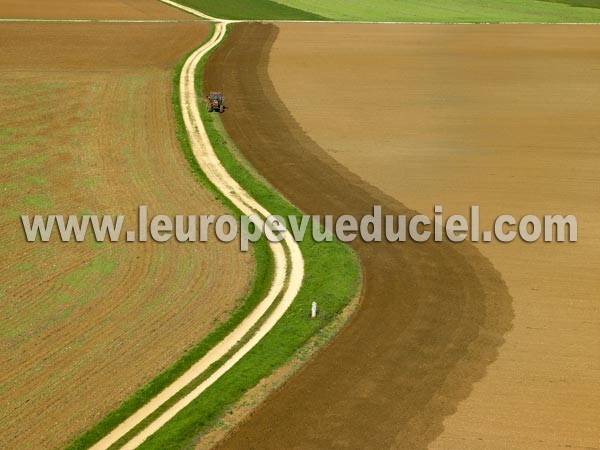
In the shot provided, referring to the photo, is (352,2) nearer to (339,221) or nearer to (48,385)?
(339,221)

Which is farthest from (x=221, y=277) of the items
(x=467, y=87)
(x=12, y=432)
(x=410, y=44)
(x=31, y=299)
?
(x=410, y=44)

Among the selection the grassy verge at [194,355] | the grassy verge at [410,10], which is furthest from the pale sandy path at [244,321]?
the grassy verge at [410,10]

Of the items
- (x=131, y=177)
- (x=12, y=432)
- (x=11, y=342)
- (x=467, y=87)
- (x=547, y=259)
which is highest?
(x=467, y=87)

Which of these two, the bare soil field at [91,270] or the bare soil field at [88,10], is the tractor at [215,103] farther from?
the bare soil field at [88,10]

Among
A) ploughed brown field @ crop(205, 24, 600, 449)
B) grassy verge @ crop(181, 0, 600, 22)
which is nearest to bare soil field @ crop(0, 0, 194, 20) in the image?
grassy verge @ crop(181, 0, 600, 22)

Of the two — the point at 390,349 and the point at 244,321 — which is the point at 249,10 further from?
the point at 390,349

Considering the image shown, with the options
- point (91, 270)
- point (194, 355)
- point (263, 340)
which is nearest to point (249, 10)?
point (91, 270)

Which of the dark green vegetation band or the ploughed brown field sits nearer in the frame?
the dark green vegetation band

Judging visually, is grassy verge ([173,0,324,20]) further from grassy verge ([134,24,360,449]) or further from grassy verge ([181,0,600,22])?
grassy verge ([134,24,360,449])
